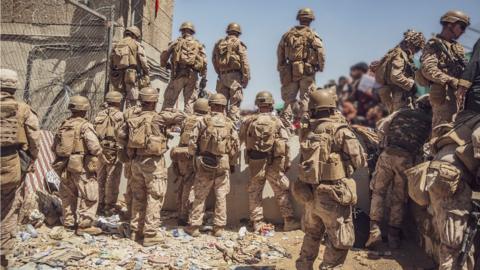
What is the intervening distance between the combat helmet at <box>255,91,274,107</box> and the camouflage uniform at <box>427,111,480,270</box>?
3.45 metres

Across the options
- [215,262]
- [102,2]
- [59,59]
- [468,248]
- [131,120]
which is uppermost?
[102,2]

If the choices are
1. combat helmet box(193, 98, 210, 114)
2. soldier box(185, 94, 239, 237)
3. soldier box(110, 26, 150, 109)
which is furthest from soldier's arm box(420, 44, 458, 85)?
soldier box(110, 26, 150, 109)

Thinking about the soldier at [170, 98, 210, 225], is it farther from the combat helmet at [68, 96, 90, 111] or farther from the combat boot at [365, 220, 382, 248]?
the combat boot at [365, 220, 382, 248]

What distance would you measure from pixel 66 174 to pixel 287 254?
11.5 ft

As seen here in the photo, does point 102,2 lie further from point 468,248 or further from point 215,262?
point 468,248

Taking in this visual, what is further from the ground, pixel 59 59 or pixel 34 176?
pixel 59 59

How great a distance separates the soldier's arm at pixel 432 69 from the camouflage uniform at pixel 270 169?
2333mm

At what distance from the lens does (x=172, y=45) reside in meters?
9.27

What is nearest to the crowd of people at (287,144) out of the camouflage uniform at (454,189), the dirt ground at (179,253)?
the camouflage uniform at (454,189)

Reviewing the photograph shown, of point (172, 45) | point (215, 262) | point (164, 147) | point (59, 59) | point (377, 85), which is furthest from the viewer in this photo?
point (59, 59)

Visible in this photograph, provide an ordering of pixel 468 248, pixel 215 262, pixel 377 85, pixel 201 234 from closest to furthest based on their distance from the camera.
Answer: pixel 468 248
pixel 215 262
pixel 201 234
pixel 377 85

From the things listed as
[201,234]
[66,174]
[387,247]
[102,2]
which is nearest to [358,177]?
[387,247]

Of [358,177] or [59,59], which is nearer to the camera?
[358,177]

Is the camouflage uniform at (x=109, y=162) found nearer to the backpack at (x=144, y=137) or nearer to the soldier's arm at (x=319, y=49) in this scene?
the backpack at (x=144, y=137)
